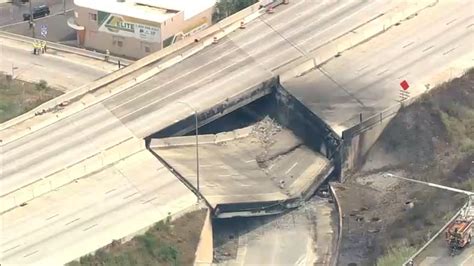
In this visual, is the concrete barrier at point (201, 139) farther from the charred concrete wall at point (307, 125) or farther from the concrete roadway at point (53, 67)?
the concrete roadway at point (53, 67)

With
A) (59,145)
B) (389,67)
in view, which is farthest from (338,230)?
(59,145)

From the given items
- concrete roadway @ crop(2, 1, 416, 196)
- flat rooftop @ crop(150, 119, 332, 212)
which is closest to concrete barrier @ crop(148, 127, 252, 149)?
flat rooftop @ crop(150, 119, 332, 212)

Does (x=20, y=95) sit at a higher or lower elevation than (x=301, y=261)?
higher

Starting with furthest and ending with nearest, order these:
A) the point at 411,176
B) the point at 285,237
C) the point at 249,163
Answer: the point at 249,163
the point at 411,176
the point at 285,237

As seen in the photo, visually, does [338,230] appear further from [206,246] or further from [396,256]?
[206,246]

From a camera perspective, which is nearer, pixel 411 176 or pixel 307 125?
pixel 411 176

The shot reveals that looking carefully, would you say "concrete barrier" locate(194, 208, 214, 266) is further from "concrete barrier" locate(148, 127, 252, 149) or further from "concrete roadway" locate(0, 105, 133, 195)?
"concrete roadway" locate(0, 105, 133, 195)

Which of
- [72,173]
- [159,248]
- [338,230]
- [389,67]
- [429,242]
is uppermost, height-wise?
[389,67]
